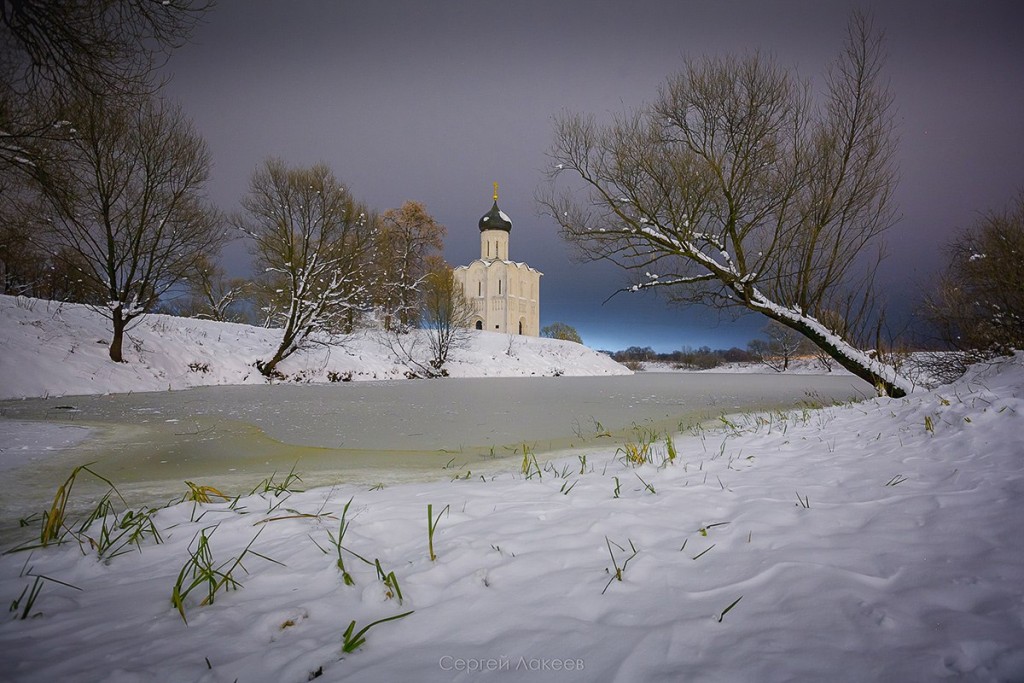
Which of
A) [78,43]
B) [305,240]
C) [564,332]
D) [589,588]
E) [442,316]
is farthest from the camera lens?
[564,332]

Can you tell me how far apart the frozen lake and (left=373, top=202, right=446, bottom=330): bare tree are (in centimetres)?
1444

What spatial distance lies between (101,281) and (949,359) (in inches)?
709

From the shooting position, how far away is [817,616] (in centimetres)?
113

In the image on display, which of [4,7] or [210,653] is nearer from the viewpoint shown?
[210,653]

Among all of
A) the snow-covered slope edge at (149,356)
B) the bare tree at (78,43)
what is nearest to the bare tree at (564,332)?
the snow-covered slope edge at (149,356)

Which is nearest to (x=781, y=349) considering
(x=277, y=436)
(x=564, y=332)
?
(x=564, y=332)

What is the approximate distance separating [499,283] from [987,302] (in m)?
38.8

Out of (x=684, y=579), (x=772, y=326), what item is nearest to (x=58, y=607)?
(x=684, y=579)

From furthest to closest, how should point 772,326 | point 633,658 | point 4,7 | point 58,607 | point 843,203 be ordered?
1. point 772,326
2. point 843,203
3. point 4,7
4. point 58,607
5. point 633,658

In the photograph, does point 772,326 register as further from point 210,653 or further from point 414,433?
point 210,653

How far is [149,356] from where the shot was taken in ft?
38.7

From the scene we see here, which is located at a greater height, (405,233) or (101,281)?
(405,233)

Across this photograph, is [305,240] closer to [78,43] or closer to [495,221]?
[78,43]

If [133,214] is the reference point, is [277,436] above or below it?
below
